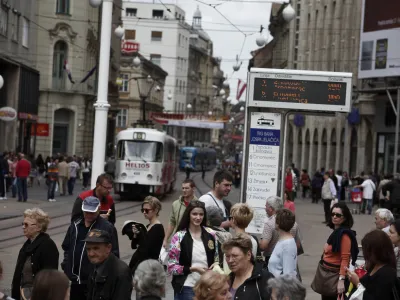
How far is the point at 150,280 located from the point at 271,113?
14397 millimetres

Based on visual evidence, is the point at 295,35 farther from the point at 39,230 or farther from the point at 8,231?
the point at 39,230

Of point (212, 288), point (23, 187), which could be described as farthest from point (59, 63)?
point (212, 288)

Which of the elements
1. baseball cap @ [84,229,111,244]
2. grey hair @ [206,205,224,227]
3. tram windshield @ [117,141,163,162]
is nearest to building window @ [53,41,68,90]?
tram windshield @ [117,141,163,162]

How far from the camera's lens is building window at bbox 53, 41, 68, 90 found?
64.9 m

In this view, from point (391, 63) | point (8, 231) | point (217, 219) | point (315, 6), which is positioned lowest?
point (8, 231)

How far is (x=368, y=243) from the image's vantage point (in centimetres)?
818

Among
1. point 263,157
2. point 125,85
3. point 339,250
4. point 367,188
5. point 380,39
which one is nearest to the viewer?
point 339,250

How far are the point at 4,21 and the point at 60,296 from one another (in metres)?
42.2

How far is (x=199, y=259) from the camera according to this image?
30.5 feet

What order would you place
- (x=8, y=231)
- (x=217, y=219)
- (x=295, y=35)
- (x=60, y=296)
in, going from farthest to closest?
1. (x=295, y=35)
2. (x=8, y=231)
3. (x=217, y=219)
4. (x=60, y=296)

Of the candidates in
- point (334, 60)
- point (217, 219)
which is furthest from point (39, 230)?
point (334, 60)

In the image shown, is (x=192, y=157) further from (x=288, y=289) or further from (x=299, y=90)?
(x=288, y=289)

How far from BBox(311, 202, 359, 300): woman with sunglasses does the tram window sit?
1240 inches

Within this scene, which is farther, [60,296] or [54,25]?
[54,25]
